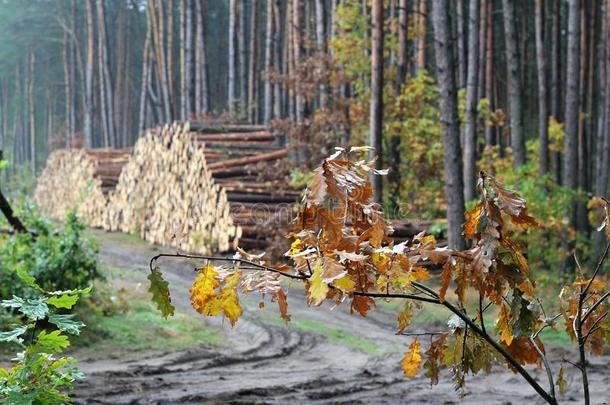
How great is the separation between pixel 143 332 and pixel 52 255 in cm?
142

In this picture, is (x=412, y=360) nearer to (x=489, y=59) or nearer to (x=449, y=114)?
(x=449, y=114)

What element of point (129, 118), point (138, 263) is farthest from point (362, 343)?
point (129, 118)

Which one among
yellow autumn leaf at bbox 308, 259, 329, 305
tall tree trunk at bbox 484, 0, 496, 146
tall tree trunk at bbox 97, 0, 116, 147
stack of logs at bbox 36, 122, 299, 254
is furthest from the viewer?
tall tree trunk at bbox 97, 0, 116, 147

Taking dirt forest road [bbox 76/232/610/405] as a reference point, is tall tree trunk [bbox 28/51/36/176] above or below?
above

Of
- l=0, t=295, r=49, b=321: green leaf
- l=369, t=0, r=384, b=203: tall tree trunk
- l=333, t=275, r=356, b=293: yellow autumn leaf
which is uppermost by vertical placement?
l=369, t=0, r=384, b=203: tall tree trunk

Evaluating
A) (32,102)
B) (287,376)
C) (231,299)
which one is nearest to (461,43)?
(287,376)

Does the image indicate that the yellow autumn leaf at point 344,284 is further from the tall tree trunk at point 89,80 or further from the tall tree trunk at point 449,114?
the tall tree trunk at point 89,80

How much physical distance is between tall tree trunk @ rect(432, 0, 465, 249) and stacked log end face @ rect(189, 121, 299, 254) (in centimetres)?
413

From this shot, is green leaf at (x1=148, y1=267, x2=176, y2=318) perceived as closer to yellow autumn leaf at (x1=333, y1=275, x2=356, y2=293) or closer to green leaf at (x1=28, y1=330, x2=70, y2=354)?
green leaf at (x1=28, y1=330, x2=70, y2=354)

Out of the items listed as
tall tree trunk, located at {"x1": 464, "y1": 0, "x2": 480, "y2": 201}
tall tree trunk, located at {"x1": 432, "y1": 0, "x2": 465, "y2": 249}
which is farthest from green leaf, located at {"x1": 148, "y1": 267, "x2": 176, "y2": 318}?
tall tree trunk, located at {"x1": 464, "y1": 0, "x2": 480, "y2": 201}

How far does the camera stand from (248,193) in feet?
62.2

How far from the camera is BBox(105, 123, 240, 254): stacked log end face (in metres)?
18.8

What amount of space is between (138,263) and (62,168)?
16149 mm

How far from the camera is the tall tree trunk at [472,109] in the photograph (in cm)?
Answer: 1639
